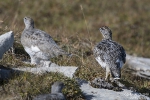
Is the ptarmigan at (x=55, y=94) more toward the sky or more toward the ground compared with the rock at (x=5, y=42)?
more toward the ground

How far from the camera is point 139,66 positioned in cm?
1423

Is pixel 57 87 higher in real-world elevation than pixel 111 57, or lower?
lower

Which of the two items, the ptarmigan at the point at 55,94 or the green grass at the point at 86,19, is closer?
the ptarmigan at the point at 55,94

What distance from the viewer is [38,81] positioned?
8.92 m

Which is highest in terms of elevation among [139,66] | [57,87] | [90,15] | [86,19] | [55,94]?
[90,15]

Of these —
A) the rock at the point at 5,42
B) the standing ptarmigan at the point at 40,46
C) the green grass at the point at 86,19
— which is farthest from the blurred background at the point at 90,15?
the rock at the point at 5,42

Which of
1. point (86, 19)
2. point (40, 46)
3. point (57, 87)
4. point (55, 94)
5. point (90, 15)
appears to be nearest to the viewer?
point (55, 94)

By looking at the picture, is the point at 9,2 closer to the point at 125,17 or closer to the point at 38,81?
the point at 125,17

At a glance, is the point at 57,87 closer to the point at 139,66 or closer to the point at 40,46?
the point at 40,46

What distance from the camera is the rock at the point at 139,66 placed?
13.8 m

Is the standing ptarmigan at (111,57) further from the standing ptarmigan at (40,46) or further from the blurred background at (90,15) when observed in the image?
the blurred background at (90,15)

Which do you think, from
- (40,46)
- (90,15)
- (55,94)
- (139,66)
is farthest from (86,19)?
(55,94)

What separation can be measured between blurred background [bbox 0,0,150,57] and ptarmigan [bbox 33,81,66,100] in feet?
45.2

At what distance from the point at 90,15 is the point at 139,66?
10.9m
